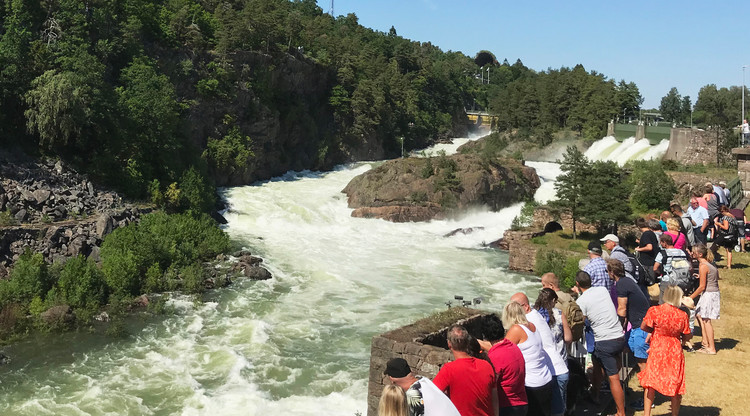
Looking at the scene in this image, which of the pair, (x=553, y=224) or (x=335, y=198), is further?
(x=335, y=198)

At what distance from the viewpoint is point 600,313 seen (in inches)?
337

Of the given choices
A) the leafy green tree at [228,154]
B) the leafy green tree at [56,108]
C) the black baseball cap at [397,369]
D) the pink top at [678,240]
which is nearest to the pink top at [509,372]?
the black baseball cap at [397,369]

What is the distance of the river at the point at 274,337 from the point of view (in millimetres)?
14320

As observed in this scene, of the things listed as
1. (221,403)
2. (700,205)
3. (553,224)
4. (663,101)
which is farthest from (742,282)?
(663,101)

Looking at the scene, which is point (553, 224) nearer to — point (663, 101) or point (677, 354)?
point (677, 354)

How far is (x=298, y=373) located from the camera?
1585 centimetres

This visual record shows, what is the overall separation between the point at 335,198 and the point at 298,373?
27.0m

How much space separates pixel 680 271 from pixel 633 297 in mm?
2508

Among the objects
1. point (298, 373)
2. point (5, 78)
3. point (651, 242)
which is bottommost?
point (298, 373)

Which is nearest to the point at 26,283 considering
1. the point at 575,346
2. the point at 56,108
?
the point at 56,108

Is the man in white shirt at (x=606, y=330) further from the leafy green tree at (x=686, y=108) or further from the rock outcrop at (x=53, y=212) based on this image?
the leafy green tree at (x=686, y=108)

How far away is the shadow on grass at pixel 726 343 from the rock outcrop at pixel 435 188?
26.3 m

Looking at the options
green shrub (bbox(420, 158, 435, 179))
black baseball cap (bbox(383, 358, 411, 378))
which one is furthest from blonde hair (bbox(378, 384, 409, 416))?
green shrub (bbox(420, 158, 435, 179))

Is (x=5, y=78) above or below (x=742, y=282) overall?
above
